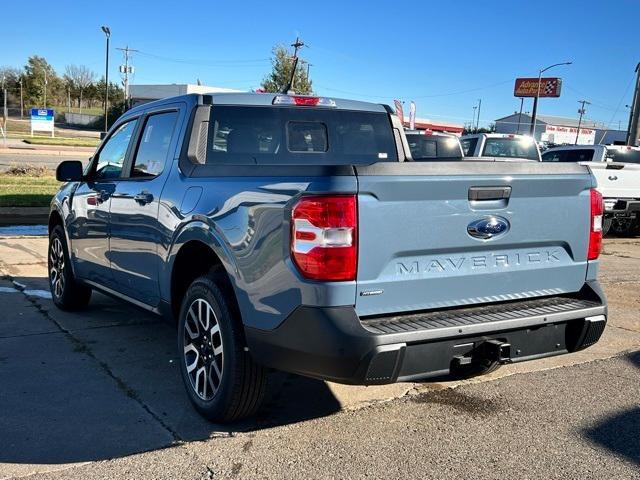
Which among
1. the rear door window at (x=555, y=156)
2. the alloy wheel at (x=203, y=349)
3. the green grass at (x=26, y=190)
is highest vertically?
the rear door window at (x=555, y=156)

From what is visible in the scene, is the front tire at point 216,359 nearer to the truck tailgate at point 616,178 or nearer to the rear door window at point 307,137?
the rear door window at point 307,137

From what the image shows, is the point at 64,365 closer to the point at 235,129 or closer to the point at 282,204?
the point at 235,129

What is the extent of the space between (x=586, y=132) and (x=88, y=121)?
265ft

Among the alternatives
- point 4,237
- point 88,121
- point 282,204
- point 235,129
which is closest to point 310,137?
point 235,129

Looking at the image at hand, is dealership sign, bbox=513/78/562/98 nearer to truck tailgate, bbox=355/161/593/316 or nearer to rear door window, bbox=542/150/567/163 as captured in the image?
rear door window, bbox=542/150/567/163

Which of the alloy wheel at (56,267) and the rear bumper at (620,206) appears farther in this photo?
the rear bumper at (620,206)

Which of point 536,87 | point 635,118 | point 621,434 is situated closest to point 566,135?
point 536,87

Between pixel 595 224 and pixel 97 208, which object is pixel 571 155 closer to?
pixel 595 224

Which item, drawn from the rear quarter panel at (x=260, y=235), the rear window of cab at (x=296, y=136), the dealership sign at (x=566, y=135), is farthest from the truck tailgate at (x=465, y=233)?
the dealership sign at (x=566, y=135)

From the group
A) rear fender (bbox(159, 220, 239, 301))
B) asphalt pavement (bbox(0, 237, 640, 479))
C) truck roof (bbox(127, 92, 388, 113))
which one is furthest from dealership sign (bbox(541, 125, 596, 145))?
rear fender (bbox(159, 220, 239, 301))

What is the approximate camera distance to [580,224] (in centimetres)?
363

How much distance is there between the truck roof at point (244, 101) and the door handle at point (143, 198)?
0.70 metres

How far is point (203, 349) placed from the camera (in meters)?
3.79

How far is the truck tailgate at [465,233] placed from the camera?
3.01m
